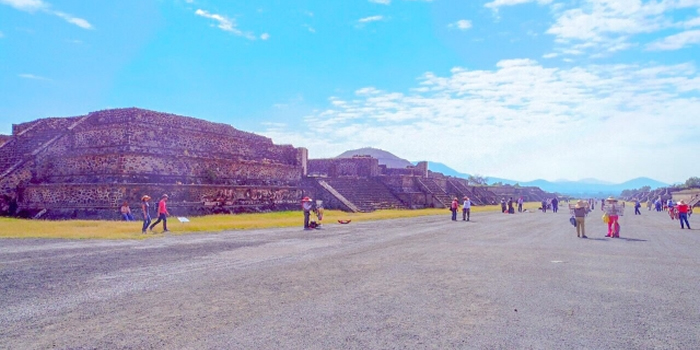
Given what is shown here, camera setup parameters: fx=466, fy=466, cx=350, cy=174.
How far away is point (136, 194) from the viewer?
19.1 meters

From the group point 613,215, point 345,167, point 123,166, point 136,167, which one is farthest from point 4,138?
point 613,215

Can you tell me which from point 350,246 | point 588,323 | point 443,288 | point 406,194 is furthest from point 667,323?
point 406,194

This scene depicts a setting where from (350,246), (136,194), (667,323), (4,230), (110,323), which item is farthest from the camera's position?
(136,194)

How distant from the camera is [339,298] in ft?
19.7

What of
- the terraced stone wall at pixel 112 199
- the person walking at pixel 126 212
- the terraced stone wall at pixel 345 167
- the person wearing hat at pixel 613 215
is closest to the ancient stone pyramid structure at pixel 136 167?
the terraced stone wall at pixel 112 199

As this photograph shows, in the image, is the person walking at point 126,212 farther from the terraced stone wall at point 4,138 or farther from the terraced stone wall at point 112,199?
the terraced stone wall at point 4,138

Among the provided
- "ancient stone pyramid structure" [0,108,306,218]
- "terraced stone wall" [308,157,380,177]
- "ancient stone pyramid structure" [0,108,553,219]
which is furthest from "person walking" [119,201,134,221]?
"terraced stone wall" [308,157,380,177]

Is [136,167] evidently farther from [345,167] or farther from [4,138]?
[345,167]

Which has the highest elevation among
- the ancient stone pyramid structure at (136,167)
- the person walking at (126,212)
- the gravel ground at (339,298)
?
the ancient stone pyramid structure at (136,167)

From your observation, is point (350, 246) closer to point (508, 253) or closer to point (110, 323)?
point (508, 253)

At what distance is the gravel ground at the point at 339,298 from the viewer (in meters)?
4.40

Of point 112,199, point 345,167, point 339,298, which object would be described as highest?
point 345,167

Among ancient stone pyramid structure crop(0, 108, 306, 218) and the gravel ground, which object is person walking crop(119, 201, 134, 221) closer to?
ancient stone pyramid structure crop(0, 108, 306, 218)

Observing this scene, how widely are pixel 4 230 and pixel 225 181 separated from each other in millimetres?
10633
